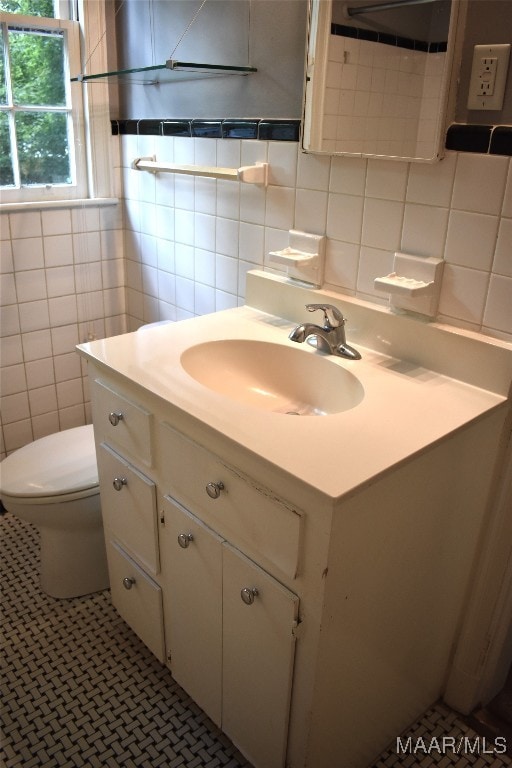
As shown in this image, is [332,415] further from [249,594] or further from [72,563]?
[72,563]

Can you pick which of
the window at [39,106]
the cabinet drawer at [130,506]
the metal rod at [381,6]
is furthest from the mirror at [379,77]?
the window at [39,106]

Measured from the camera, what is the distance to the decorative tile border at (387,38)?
115cm

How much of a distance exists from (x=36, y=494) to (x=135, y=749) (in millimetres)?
670

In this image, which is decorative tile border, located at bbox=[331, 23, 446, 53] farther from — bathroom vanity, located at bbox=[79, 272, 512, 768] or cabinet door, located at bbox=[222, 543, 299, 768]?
cabinet door, located at bbox=[222, 543, 299, 768]

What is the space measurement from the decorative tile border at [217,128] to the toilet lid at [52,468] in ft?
3.21

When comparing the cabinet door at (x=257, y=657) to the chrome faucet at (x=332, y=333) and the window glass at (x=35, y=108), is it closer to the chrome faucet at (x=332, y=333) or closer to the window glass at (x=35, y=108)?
the chrome faucet at (x=332, y=333)

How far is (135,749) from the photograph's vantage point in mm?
1381

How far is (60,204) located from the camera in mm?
2064

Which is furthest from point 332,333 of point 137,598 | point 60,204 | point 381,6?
point 60,204

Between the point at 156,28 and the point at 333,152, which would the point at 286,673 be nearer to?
the point at 333,152

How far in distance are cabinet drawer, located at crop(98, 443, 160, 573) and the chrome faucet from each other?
472 millimetres

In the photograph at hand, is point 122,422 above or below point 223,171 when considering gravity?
below

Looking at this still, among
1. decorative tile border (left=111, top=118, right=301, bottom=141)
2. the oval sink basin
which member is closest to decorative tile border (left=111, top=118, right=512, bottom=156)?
decorative tile border (left=111, top=118, right=301, bottom=141)

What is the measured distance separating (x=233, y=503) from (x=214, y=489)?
0.05 m
